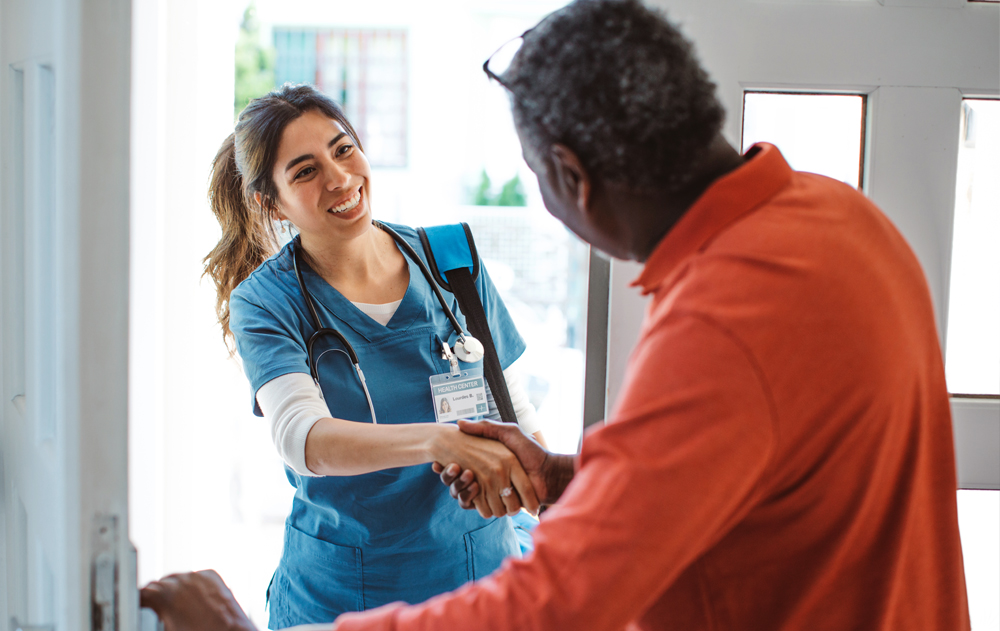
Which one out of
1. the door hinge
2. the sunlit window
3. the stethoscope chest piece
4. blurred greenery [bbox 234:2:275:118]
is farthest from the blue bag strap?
the sunlit window

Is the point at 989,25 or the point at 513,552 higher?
the point at 989,25

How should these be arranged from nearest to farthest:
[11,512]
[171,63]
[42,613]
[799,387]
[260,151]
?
[799,387] < [42,613] < [11,512] < [260,151] < [171,63]

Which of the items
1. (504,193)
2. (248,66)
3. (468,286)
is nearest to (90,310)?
(468,286)

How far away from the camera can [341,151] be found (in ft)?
4.64

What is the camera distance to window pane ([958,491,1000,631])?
4.44 feet

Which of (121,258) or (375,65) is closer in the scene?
(121,258)

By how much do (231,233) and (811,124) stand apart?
1.25 metres

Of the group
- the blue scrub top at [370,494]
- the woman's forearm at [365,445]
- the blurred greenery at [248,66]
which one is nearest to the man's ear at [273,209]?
the blue scrub top at [370,494]

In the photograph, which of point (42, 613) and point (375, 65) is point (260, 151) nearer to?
point (42, 613)

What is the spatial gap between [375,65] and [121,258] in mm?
11213

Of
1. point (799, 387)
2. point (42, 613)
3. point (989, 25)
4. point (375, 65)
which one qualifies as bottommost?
point (42, 613)

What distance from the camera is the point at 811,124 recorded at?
4.10 feet

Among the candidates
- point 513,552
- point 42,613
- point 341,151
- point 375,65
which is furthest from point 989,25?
point 375,65

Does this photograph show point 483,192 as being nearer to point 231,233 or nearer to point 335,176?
point 231,233
